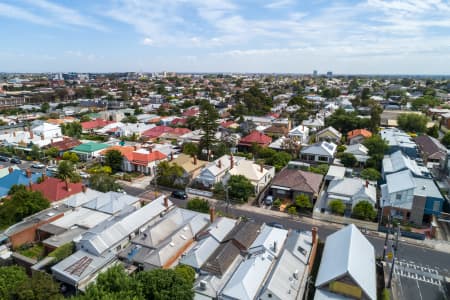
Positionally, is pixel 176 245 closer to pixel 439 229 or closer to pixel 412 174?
pixel 439 229

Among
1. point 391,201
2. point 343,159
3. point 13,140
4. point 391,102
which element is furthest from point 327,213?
point 391,102

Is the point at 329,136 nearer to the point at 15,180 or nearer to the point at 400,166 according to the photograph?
the point at 400,166

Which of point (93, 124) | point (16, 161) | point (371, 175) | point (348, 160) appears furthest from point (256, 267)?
point (93, 124)

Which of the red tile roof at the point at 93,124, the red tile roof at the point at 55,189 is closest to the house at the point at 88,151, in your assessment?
the red tile roof at the point at 55,189

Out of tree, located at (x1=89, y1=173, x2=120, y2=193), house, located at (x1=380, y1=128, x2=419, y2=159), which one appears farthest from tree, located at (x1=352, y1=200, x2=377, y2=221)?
tree, located at (x1=89, y1=173, x2=120, y2=193)

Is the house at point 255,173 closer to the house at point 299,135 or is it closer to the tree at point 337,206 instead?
the tree at point 337,206
